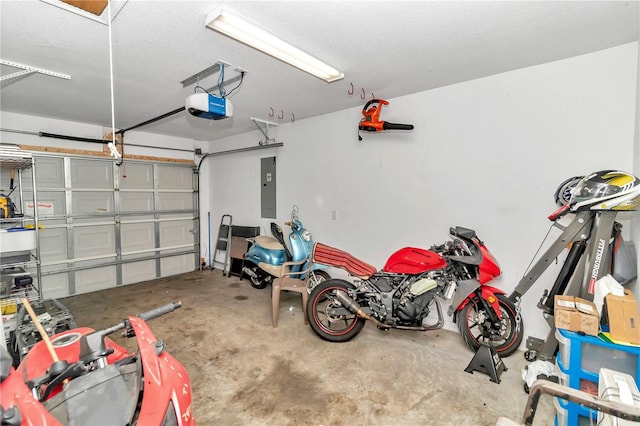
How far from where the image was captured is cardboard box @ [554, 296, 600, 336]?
1669 millimetres

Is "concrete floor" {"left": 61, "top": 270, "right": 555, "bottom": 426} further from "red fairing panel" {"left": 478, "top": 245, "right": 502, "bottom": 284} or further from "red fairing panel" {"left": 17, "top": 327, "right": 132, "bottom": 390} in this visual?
"red fairing panel" {"left": 17, "top": 327, "right": 132, "bottom": 390}

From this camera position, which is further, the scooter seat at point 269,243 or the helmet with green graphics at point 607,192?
the scooter seat at point 269,243

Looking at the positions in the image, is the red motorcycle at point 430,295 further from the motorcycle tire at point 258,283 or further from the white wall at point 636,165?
the motorcycle tire at point 258,283

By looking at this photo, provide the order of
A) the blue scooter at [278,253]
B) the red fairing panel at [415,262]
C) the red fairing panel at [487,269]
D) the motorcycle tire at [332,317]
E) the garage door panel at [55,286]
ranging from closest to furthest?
the red fairing panel at [487,269] → the red fairing panel at [415,262] → the motorcycle tire at [332,317] → the blue scooter at [278,253] → the garage door panel at [55,286]

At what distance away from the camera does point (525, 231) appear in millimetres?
2609

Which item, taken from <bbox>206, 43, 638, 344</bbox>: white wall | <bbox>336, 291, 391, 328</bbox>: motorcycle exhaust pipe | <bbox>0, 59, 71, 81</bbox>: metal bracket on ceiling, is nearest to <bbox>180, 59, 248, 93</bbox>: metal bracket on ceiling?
<bbox>0, 59, 71, 81</bbox>: metal bracket on ceiling

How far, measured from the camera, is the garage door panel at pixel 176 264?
17.3 ft

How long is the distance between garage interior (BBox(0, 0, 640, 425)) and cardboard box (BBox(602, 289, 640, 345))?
9 cm

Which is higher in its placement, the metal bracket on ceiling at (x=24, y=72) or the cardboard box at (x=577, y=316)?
the metal bracket on ceiling at (x=24, y=72)

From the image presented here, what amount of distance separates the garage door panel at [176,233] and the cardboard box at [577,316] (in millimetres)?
5640

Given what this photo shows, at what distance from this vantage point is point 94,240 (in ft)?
14.7

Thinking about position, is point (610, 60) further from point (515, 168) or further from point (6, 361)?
point (6, 361)

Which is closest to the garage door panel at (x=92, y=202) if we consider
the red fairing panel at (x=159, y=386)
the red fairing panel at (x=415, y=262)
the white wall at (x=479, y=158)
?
the white wall at (x=479, y=158)

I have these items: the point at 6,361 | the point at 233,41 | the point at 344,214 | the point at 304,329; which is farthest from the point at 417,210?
the point at 6,361
